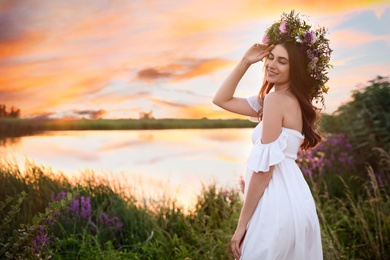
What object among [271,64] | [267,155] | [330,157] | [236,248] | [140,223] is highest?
[271,64]

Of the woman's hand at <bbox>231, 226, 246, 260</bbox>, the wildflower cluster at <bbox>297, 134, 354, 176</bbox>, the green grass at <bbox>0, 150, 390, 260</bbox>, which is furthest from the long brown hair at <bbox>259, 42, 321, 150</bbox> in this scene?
the wildflower cluster at <bbox>297, 134, 354, 176</bbox>

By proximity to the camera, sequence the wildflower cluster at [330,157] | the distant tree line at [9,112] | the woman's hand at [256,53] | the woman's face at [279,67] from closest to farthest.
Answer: the woman's face at [279,67], the woman's hand at [256,53], the wildflower cluster at [330,157], the distant tree line at [9,112]

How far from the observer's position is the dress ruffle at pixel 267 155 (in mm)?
2729

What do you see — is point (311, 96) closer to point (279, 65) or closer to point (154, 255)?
point (279, 65)

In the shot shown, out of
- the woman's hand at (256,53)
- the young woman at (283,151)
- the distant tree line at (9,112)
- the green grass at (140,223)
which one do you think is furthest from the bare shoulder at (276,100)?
the distant tree line at (9,112)

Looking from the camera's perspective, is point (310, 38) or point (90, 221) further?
point (90, 221)

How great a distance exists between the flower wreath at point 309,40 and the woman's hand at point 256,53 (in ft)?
0.13

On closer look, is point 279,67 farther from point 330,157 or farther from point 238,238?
point 330,157

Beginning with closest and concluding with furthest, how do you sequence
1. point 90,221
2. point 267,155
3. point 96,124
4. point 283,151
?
point 267,155
point 283,151
point 90,221
point 96,124

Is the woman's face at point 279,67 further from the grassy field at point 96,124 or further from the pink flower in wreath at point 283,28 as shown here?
the grassy field at point 96,124

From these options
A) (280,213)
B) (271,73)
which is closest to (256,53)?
(271,73)

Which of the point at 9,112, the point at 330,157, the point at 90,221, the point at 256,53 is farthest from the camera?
the point at 9,112

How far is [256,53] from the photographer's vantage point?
10.1ft

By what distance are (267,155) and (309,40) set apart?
78 cm
